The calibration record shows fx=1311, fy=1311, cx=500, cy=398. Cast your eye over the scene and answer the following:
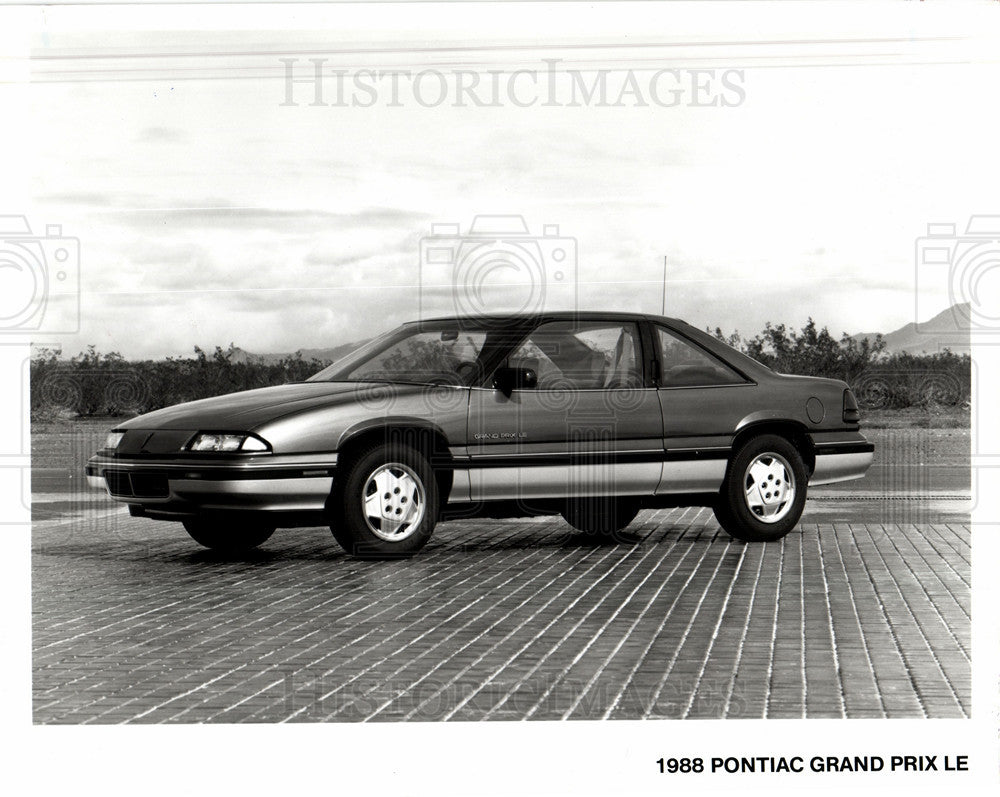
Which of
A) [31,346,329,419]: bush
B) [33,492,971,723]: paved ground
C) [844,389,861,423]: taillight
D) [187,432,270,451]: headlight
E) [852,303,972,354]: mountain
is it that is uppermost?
[852,303,972,354]: mountain

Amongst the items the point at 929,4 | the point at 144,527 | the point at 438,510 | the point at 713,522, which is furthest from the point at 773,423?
the point at 144,527

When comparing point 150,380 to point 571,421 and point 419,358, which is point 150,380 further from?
point 571,421

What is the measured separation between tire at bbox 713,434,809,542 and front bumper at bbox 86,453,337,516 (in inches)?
122

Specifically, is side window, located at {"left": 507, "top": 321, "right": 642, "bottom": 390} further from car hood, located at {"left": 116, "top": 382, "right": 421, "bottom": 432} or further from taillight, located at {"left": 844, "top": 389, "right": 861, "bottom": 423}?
taillight, located at {"left": 844, "top": 389, "right": 861, "bottom": 423}

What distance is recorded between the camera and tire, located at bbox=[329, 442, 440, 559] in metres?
8.76

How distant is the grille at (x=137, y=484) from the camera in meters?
8.62

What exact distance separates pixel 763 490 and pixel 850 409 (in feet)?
3.26

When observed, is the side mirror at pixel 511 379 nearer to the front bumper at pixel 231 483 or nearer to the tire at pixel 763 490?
the front bumper at pixel 231 483

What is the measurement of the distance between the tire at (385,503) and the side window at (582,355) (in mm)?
1059

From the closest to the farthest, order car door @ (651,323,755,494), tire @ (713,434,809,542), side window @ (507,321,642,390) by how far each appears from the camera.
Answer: side window @ (507,321,642,390) < car door @ (651,323,755,494) < tire @ (713,434,809,542)

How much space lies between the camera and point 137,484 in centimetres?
874

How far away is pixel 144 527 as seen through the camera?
11.6 meters

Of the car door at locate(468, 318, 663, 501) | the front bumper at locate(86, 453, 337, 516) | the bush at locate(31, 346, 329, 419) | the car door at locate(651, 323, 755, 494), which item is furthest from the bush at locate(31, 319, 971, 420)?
the car door at locate(468, 318, 663, 501)

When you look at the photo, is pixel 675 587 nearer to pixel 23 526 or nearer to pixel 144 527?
pixel 23 526
